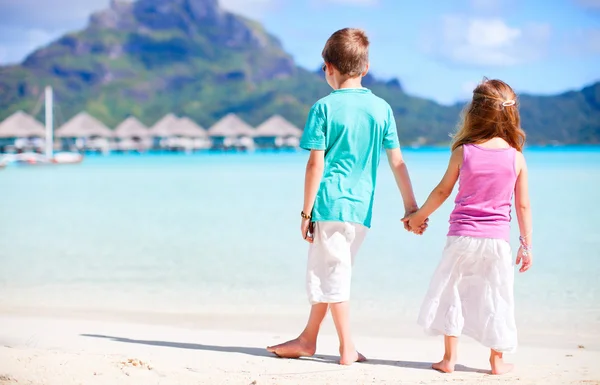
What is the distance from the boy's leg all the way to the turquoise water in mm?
1048

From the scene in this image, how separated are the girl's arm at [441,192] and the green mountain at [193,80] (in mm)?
84682

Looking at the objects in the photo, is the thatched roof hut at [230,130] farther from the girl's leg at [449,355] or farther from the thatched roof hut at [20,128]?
the girl's leg at [449,355]

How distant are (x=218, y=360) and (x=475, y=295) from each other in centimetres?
105

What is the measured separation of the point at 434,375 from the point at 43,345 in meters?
1.72

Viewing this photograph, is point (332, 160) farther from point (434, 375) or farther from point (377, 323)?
point (377, 323)

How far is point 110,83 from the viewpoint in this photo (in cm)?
10338

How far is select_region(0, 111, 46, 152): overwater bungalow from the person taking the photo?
180 feet

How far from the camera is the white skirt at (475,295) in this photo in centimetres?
232

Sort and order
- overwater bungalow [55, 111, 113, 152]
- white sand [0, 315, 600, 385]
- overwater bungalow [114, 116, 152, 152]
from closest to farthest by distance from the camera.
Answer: white sand [0, 315, 600, 385]
overwater bungalow [55, 111, 113, 152]
overwater bungalow [114, 116, 152, 152]

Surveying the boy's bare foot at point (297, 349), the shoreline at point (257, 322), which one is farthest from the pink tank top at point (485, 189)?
the shoreline at point (257, 322)

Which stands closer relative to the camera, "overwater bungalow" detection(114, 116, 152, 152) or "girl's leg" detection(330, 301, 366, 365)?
"girl's leg" detection(330, 301, 366, 365)

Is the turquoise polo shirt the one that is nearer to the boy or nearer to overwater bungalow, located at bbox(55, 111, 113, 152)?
the boy

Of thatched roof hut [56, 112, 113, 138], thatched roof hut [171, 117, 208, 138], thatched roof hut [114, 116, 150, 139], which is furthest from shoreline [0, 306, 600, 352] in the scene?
thatched roof hut [114, 116, 150, 139]

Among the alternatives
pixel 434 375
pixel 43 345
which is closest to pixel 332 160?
pixel 434 375
